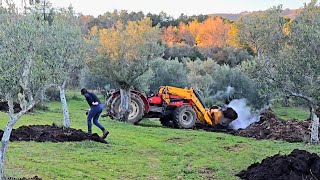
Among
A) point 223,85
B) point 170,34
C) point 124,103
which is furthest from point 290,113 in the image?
point 170,34

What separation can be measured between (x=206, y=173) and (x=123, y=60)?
1540 cm

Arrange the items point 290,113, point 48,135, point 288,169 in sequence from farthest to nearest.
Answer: point 290,113
point 48,135
point 288,169

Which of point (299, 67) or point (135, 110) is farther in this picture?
point (135, 110)

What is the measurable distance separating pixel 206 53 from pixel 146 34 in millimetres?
46472

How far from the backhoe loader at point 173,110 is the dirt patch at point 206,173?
13.2m

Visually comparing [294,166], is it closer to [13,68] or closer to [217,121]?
[13,68]

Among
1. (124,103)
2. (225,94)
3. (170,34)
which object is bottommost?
(225,94)

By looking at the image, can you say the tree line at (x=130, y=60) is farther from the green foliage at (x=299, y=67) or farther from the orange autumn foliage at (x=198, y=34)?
the orange autumn foliage at (x=198, y=34)

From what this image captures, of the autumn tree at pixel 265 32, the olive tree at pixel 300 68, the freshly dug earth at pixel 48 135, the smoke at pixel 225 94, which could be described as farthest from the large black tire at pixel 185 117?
the smoke at pixel 225 94

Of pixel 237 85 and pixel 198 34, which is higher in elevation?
pixel 198 34

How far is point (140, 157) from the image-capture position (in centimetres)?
1505

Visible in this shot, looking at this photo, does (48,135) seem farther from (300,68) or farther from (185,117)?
(185,117)

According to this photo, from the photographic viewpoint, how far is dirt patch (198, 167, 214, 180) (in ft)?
41.8

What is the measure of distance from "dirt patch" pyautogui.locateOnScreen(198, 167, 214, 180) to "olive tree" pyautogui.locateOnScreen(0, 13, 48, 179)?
17.8 feet
